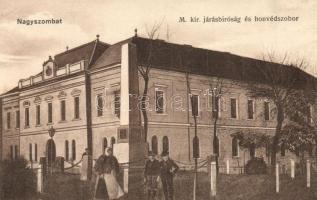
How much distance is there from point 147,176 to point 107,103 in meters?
5.90

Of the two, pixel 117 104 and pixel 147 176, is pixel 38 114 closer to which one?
pixel 117 104

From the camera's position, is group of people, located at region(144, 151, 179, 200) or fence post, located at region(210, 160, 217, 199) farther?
fence post, located at region(210, 160, 217, 199)

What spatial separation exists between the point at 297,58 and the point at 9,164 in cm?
660

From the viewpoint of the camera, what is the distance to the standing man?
9.43 m

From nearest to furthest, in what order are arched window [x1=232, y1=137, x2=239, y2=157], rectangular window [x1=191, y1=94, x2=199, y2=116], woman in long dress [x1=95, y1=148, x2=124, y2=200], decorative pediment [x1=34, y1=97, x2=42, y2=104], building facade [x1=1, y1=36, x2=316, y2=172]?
woman in long dress [x1=95, y1=148, x2=124, y2=200], building facade [x1=1, y1=36, x2=316, y2=172], rectangular window [x1=191, y1=94, x2=199, y2=116], decorative pediment [x1=34, y1=97, x2=42, y2=104], arched window [x1=232, y1=137, x2=239, y2=157]

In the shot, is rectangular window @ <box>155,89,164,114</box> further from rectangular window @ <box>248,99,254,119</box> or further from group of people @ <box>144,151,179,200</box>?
group of people @ <box>144,151,179,200</box>

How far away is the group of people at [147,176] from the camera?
9211 mm

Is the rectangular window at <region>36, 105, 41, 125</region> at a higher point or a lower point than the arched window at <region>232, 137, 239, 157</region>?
higher

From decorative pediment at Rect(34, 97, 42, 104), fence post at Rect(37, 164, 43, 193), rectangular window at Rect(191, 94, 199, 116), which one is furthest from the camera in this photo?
decorative pediment at Rect(34, 97, 42, 104)

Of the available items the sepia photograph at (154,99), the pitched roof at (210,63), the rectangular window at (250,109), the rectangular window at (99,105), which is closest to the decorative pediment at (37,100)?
the sepia photograph at (154,99)

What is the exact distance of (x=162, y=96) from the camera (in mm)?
15016

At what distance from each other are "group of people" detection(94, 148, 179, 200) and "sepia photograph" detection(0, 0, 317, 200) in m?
0.02

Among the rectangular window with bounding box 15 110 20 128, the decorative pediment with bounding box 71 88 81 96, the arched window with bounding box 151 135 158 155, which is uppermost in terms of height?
the decorative pediment with bounding box 71 88 81 96

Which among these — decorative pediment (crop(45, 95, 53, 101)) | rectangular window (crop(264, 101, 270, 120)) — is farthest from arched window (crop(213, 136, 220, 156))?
decorative pediment (crop(45, 95, 53, 101))
